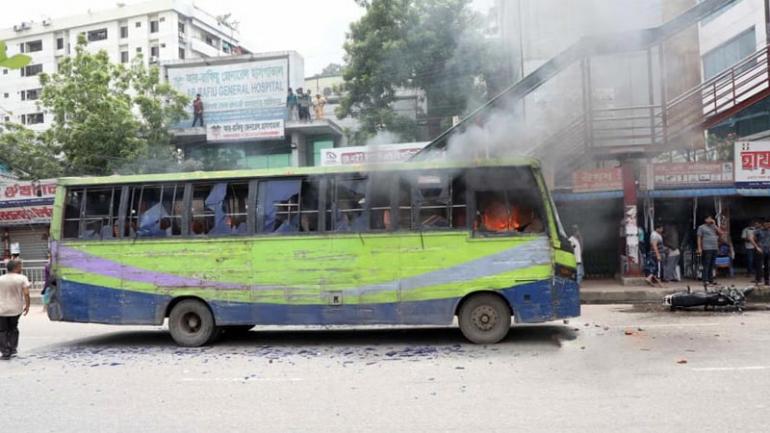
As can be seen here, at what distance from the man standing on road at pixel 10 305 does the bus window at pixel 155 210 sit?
152 cm

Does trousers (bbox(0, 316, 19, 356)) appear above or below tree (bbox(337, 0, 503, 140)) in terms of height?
below

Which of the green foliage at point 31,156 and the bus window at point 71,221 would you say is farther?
the green foliage at point 31,156

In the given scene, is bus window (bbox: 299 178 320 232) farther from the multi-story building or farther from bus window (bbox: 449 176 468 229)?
the multi-story building

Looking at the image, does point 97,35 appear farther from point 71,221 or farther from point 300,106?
point 71,221

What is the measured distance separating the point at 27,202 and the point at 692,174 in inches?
809

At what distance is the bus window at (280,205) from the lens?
8117 mm

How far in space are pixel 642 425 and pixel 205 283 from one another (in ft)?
19.3

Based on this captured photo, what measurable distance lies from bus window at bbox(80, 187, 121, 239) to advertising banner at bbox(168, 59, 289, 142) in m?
17.0

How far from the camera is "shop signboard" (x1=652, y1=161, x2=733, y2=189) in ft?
47.4

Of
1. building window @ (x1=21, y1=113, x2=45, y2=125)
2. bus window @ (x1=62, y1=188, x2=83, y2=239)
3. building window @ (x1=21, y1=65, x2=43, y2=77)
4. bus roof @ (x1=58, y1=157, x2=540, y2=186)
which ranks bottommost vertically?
bus window @ (x1=62, y1=188, x2=83, y2=239)

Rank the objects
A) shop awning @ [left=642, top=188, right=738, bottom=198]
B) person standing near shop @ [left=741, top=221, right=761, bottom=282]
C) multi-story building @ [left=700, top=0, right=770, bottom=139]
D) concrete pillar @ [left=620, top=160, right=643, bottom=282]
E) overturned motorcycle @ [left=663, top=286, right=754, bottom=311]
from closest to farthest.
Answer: overturned motorcycle @ [left=663, top=286, right=754, bottom=311] < person standing near shop @ [left=741, top=221, right=761, bottom=282] < concrete pillar @ [left=620, top=160, right=643, bottom=282] < shop awning @ [left=642, top=188, right=738, bottom=198] < multi-story building @ [left=700, top=0, right=770, bottom=139]

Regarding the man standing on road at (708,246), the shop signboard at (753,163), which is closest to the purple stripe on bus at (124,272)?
the man standing on road at (708,246)

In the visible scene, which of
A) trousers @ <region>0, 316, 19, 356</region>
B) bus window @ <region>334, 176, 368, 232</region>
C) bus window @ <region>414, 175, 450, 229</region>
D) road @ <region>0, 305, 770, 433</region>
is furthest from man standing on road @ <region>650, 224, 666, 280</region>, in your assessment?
trousers @ <region>0, 316, 19, 356</region>

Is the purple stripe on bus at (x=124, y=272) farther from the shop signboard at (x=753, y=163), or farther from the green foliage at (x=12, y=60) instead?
the shop signboard at (x=753, y=163)
